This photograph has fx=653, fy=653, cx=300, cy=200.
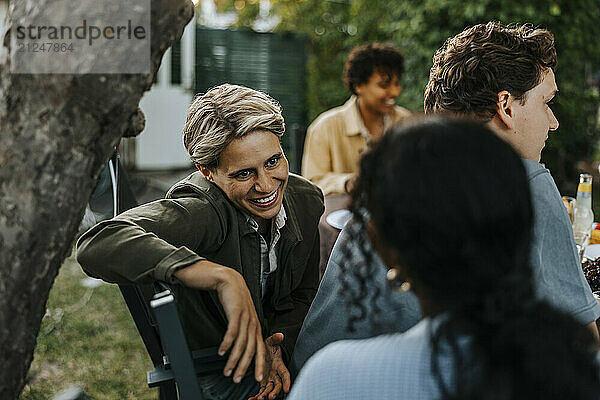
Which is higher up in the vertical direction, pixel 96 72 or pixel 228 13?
pixel 228 13

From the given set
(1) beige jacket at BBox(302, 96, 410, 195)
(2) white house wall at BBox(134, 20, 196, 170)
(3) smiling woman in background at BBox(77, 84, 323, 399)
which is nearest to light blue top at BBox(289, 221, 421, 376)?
(3) smiling woman in background at BBox(77, 84, 323, 399)

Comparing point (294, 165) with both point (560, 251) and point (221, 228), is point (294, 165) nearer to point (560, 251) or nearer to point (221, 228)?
point (221, 228)

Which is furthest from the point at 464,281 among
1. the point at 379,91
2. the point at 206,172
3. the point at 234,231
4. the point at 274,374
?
the point at 379,91

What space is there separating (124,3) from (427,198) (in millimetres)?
614

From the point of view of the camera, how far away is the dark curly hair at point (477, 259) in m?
0.83

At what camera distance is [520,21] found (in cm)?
535

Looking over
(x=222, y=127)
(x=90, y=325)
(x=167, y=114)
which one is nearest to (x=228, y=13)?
(x=167, y=114)

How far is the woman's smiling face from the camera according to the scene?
1.93 meters

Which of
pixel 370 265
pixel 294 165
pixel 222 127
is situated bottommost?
pixel 294 165

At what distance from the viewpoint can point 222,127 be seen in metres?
1.90

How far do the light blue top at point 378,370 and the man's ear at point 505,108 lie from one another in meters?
0.84

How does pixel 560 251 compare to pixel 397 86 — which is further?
pixel 397 86

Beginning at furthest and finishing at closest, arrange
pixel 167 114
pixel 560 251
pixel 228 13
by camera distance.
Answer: pixel 228 13 → pixel 167 114 → pixel 560 251

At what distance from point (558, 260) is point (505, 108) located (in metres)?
0.41
